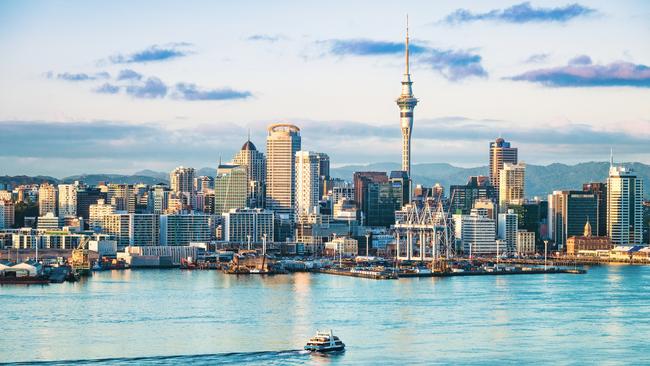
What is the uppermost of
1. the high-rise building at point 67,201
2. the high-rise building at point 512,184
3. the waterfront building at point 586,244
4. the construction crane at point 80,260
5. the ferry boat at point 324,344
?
the high-rise building at point 512,184

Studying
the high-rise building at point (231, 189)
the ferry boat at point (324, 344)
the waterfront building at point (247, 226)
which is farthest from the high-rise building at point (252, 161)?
the ferry boat at point (324, 344)

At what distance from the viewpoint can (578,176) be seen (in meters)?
178

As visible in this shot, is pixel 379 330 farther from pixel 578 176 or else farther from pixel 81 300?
pixel 578 176

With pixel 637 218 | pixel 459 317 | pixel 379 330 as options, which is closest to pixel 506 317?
pixel 459 317

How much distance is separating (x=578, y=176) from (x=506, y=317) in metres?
146

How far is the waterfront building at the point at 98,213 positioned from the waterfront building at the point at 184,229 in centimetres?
381

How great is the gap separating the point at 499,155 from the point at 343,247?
37.4 meters

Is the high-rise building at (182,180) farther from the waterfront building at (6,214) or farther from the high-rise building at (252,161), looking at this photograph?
the waterfront building at (6,214)

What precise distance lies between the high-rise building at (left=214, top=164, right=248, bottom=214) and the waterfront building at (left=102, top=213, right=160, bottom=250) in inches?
560

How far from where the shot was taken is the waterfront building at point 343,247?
7675 cm

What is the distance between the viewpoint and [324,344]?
90.6 ft

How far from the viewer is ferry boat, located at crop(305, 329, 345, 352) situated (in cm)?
2755

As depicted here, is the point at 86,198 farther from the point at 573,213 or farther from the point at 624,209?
the point at 624,209

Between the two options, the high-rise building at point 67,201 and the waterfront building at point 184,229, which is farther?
the high-rise building at point 67,201
